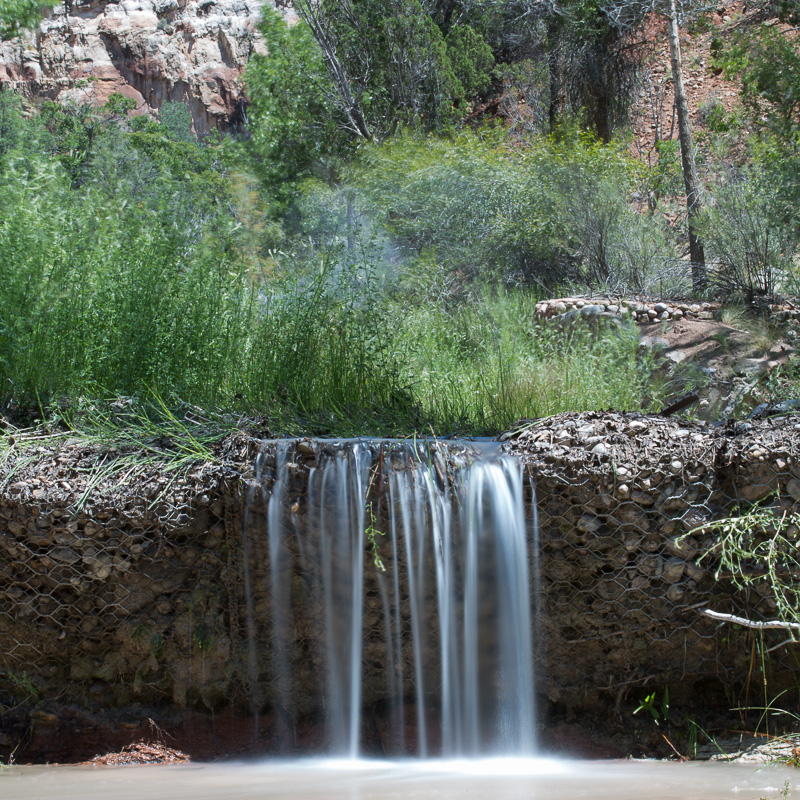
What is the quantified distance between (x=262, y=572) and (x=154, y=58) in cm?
3370

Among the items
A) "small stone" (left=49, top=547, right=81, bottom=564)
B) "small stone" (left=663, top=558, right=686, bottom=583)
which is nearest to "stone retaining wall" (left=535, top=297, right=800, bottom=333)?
"small stone" (left=663, top=558, right=686, bottom=583)

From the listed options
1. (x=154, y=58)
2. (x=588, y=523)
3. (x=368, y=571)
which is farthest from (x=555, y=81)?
(x=154, y=58)

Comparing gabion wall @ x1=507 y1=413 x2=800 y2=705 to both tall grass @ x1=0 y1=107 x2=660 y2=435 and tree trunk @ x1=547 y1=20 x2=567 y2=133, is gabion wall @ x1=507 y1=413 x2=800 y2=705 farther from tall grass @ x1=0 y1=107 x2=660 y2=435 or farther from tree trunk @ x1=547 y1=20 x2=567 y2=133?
tree trunk @ x1=547 y1=20 x2=567 y2=133

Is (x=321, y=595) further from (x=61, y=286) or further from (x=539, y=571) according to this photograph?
(x=61, y=286)

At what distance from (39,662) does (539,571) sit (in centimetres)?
215

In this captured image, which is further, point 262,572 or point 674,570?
point 262,572

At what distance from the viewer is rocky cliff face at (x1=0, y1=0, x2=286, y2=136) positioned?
32.0 meters

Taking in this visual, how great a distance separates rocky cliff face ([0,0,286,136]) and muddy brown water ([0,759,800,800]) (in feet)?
106

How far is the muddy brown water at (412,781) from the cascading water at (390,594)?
0.23 metres

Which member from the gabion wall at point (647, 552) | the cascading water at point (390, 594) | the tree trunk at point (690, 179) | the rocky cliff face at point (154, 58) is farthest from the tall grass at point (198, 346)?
the rocky cliff face at point (154, 58)

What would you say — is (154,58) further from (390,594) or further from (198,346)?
(390,594)

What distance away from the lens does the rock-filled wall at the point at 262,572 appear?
122 inches

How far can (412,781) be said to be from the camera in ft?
8.97

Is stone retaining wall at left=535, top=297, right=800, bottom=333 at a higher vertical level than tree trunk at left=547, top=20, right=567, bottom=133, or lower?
lower
